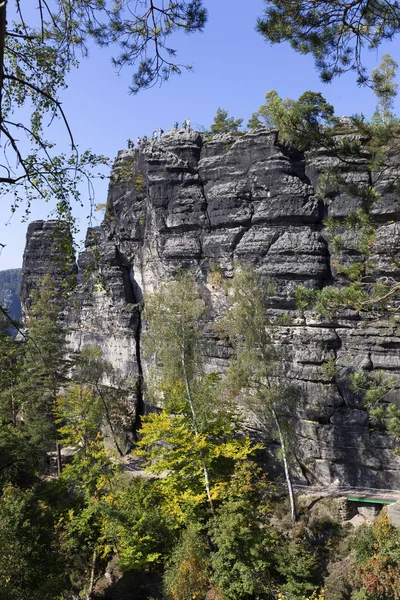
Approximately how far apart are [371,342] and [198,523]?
35.2 feet

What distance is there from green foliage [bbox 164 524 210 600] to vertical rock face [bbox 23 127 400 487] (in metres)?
7.63

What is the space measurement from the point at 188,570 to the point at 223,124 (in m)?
22.8

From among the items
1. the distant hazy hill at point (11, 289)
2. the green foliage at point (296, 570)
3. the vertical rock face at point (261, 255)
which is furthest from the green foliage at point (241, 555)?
the distant hazy hill at point (11, 289)

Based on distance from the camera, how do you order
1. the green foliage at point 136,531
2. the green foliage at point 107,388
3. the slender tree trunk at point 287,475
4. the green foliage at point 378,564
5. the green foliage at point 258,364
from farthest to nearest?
the green foliage at point 107,388 < the green foliage at point 258,364 < the slender tree trunk at point 287,475 < the green foliage at point 136,531 < the green foliage at point 378,564

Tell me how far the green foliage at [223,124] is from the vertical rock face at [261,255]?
113cm

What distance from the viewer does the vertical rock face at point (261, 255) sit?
19703mm

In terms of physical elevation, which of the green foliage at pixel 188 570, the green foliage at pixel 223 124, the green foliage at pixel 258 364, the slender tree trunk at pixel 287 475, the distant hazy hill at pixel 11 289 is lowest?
the green foliage at pixel 188 570

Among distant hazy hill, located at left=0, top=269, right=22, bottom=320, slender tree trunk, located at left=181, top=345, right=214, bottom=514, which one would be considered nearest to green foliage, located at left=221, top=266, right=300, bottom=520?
slender tree trunk, located at left=181, top=345, right=214, bottom=514

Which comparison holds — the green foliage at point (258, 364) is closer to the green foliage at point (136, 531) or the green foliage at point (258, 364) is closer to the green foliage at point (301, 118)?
the green foliage at point (136, 531)

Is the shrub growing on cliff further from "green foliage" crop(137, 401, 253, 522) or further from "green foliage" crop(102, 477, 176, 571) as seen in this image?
"green foliage" crop(102, 477, 176, 571)

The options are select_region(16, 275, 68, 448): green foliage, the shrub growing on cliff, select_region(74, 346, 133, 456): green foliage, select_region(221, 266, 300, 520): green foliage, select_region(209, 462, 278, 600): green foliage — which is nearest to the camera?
select_region(209, 462, 278, 600): green foliage

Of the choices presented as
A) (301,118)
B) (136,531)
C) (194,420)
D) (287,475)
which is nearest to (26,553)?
(136,531)

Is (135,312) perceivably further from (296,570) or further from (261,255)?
(296,570)

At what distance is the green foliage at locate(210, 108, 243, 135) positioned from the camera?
2667cm
